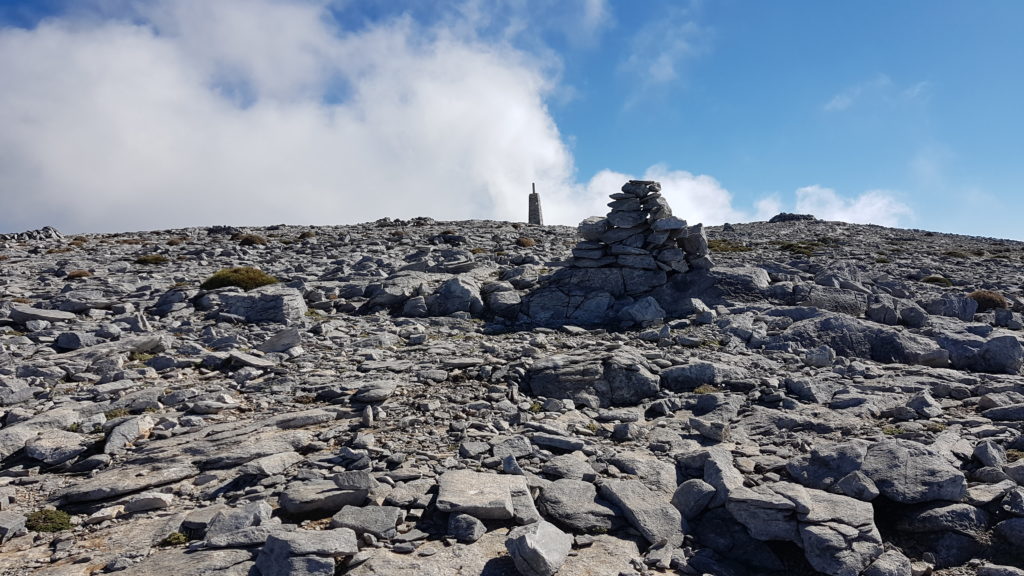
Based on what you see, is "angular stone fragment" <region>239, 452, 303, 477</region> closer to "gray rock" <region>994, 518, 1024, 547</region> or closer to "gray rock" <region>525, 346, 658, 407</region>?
"gray rock" <region>525, 346, 658, 407</region>

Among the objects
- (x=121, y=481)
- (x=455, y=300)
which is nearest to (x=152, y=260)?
(x=455, y=300)

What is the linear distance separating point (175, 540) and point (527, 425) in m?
5.41

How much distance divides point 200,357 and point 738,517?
1275cm

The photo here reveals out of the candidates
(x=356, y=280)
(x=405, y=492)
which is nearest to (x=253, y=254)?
(x=356, y=280)

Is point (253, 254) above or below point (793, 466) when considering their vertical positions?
above

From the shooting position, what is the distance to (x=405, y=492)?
7520 millimetres

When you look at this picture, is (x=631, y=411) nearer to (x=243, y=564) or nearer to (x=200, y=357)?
(x=243, y=564)

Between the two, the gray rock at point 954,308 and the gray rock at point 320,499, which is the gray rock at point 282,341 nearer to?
the gray rock at point 320,499

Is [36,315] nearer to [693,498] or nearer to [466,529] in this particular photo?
[466,529]

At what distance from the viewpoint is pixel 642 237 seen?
23031 millimetres

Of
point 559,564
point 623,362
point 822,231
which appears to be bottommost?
point 559,564

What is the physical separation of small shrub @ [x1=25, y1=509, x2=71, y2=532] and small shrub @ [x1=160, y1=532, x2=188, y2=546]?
151cm

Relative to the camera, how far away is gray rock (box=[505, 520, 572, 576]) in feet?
19.7

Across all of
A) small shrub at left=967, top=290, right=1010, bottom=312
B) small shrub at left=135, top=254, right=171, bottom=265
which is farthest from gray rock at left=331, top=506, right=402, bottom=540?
small shrub at left=135, top=254, right=171, bottom=265
